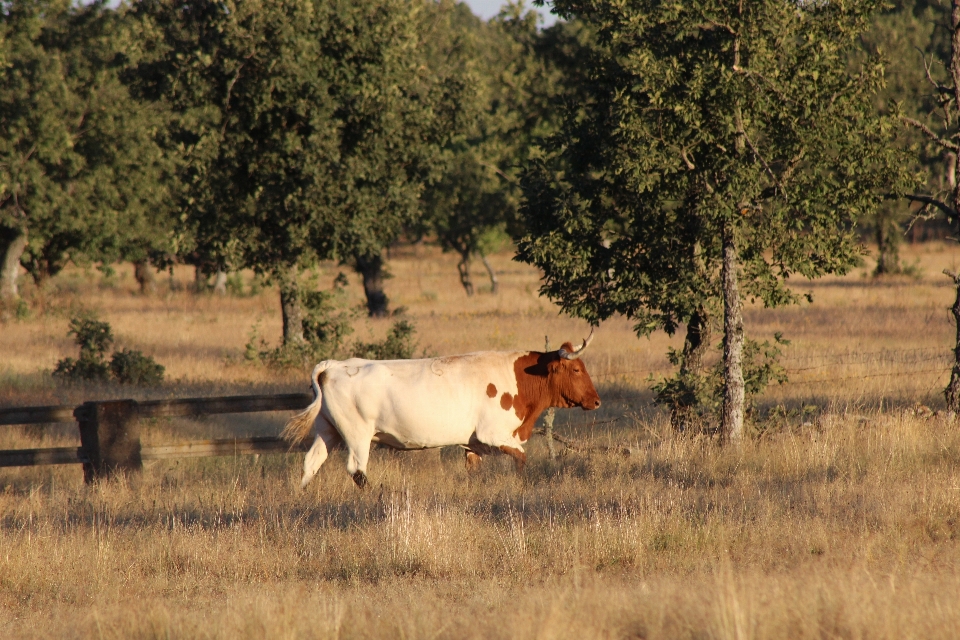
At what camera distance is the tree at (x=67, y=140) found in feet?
106

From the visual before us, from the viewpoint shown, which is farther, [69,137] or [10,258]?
[10,258]

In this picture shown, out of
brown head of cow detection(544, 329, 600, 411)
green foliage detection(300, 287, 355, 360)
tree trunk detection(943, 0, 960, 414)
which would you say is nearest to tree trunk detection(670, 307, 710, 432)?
brown head of cow detection(544, 329, 600, 411)

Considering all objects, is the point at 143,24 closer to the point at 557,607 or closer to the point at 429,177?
the point at 429,177

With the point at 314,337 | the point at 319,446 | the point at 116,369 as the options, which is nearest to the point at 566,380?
the point at 319,446

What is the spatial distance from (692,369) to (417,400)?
5.47 metres

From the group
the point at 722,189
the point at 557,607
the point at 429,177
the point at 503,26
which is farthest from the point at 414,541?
the point at 503,26

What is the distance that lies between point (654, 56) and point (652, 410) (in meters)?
6.03

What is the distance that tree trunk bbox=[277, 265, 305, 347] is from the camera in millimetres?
22438

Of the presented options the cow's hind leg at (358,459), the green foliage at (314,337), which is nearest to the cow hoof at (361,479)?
the cow's hind leg at (358,459)

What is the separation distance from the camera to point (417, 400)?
10773mm

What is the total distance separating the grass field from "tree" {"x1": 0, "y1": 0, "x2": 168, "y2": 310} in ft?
67.6

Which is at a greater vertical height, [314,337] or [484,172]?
[484,172]

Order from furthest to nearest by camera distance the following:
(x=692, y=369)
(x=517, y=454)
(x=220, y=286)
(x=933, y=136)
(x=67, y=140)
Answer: (x=220, y=286), (x=67, y=140), (x=692, y=369), (x=933, y=136), (x=517, y=454)

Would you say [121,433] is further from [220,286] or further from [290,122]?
[220,286]
